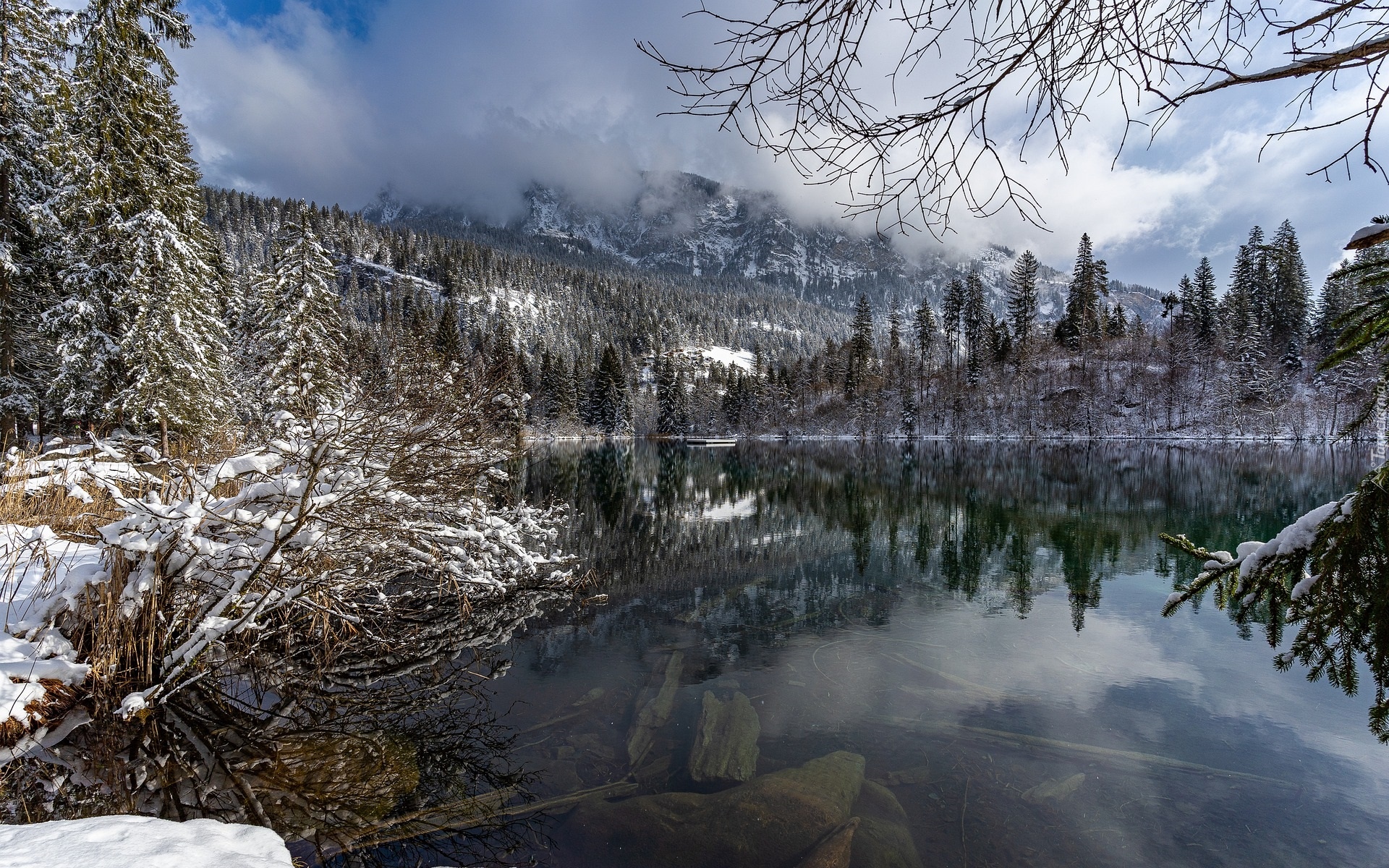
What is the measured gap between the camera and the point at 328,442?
5.51m

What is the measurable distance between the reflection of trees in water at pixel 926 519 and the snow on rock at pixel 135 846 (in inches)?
306

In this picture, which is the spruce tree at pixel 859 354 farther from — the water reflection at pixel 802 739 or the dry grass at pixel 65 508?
the dry grass at pixel 65 508

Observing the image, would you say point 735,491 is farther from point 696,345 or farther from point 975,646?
point 696,345

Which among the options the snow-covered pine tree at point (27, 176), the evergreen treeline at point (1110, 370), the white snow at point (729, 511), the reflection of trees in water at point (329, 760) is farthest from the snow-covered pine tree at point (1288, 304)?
the snow-covered pine tree at point (27, 176)

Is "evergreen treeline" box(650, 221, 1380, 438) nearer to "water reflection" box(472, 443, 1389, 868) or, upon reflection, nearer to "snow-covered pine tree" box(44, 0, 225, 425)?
"water reflection" box(472, 443, 1389, 868)

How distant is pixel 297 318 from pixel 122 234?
23.0ft

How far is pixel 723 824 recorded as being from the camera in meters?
4.55

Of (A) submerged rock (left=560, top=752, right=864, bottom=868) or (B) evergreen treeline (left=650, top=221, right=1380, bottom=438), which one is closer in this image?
(A) submerged rock (left=560, top=752, right=864, bottom=868)

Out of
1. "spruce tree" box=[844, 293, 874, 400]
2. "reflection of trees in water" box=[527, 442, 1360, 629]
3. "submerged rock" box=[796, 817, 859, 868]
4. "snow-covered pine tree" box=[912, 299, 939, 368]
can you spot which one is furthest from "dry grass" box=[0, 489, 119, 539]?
"snow-covered pine tree" box=[912, 299, 939, 368]

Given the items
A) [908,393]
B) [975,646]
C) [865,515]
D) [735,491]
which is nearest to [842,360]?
[908,393]

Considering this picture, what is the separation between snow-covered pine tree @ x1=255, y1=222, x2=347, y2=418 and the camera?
865 inches

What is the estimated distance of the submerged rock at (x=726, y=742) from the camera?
525 cm

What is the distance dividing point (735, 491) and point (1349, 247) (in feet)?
85.7

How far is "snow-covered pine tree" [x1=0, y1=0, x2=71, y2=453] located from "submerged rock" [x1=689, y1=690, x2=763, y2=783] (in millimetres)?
17433
